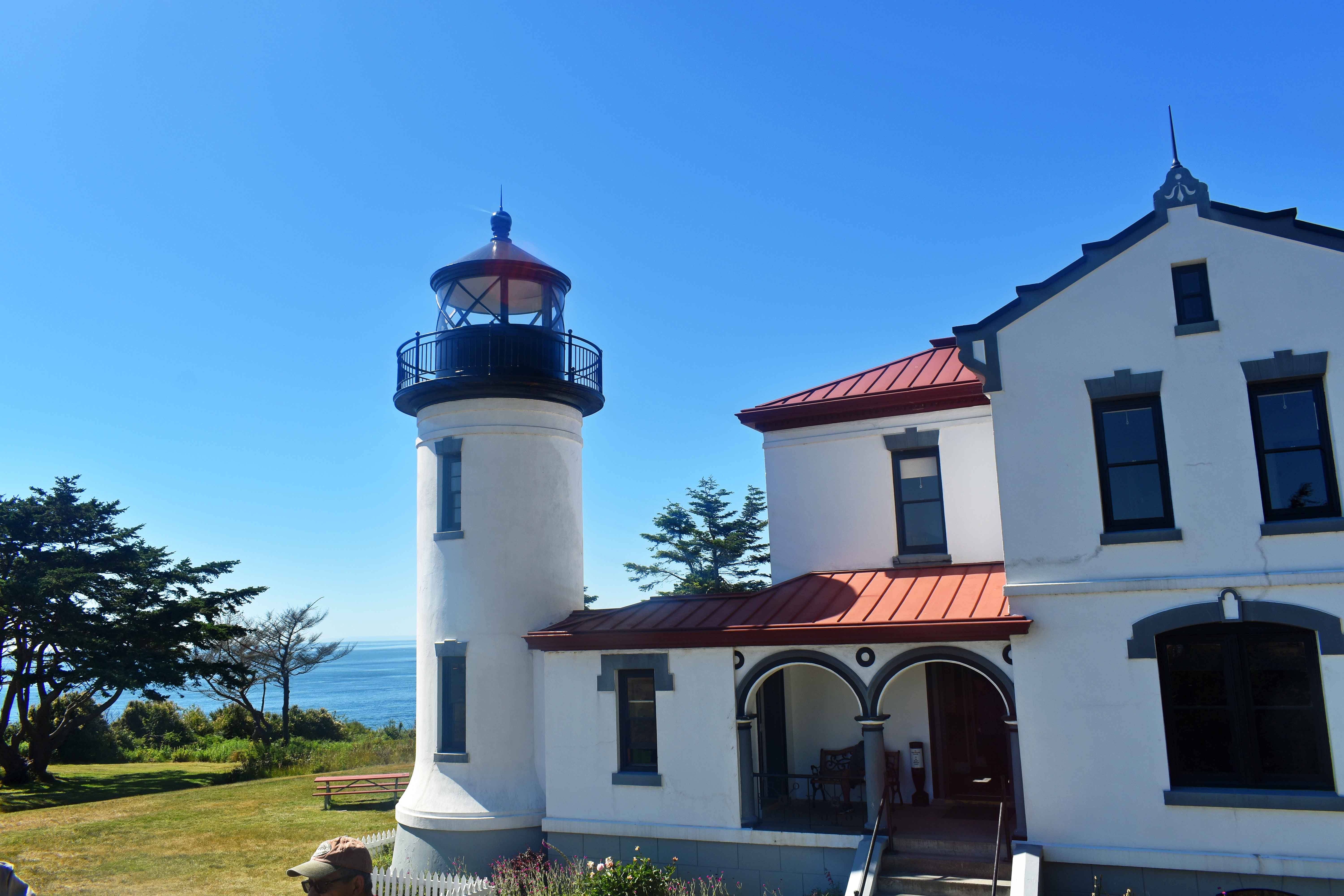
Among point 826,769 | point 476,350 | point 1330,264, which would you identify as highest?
point 476,350

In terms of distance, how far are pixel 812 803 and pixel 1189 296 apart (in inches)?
324

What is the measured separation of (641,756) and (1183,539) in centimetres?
786

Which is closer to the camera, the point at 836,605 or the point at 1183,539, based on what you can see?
the point at 1183,539

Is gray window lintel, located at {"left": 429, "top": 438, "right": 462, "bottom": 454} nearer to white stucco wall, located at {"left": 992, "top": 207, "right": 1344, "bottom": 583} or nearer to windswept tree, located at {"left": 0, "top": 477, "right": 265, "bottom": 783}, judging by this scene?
white stucco wall, located at {"left": 992, "top": 207, "right": 1344, "bottom": 583}

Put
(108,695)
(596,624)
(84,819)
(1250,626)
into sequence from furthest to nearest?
1. (108,695)
2. (84,819)
3. (596,624)
4. (1250,626)

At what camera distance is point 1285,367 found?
10.1 metres

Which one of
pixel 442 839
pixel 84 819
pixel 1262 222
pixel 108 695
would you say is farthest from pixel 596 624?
pixel 108 695

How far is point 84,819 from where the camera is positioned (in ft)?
68.1

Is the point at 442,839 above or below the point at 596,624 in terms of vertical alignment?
below

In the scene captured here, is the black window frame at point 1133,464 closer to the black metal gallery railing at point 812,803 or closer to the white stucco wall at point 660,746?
the black metal gallery railing at point 812,803

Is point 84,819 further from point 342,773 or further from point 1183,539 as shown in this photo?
point 1183,539

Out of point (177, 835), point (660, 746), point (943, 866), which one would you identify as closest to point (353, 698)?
point (177, 835)

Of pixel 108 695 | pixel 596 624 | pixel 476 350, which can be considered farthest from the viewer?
A: pixel 108 695

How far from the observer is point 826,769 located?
13.4 m
